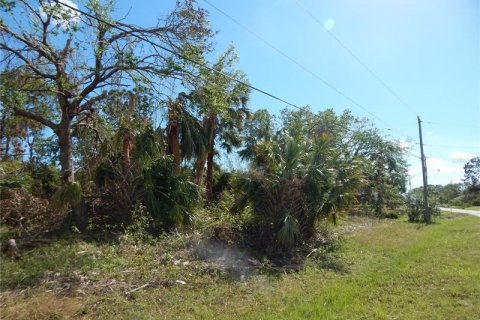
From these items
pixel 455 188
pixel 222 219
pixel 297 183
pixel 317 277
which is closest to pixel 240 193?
pixel 222 219

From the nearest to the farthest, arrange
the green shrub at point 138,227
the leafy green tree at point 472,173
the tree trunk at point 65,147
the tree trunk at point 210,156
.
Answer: the green shrub at point 138,227
the tree trunk at point 65,147
the tree trunk at point 210,156
the leafy green tree at point 472,173

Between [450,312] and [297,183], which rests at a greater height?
[297,183]

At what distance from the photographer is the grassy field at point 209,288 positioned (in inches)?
248

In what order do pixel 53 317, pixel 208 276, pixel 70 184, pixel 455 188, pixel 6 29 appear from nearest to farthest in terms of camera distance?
1. pixel 53 317
2. pixel 208 276
3. pixel 6 29
4. pixel 70 184
5. pixel 455 188

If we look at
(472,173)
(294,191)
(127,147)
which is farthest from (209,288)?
(472,173)

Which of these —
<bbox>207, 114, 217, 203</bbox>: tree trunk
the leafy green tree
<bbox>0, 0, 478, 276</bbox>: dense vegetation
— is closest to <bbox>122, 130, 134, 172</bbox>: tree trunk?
<bbox>0, 0, 478, 276</bbox>: dense vegetation

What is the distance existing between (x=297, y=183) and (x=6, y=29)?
9330mm

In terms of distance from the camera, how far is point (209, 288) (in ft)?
25.9

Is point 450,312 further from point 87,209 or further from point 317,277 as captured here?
point 87,209

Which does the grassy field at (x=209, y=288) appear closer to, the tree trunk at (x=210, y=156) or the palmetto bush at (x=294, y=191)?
the palmetto bush at (x=294, y=191)

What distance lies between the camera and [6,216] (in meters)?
12.4

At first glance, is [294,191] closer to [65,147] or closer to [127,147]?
[127,147]

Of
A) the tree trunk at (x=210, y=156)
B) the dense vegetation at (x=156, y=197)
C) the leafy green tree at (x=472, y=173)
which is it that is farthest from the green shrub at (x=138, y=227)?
the leafy green tree at (x=472, y=173)

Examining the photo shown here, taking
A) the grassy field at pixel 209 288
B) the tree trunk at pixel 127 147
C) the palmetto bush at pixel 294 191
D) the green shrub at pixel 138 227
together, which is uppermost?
the tree trunk at pixel 127 147
